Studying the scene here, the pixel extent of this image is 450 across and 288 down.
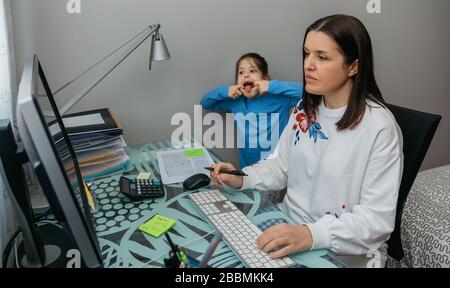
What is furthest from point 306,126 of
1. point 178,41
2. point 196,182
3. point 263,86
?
point 178,41

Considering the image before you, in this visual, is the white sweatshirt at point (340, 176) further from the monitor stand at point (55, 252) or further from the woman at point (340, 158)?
the monitor stand at point (55, 252)

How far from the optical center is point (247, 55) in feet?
5.97

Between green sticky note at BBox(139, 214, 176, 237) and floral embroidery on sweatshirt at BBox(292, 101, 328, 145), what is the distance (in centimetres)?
51

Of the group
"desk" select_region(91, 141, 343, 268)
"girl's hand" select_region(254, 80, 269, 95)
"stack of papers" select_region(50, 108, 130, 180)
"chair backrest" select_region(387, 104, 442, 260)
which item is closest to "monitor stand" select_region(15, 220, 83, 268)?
"desk" select_region(91, 141, 343, 268)

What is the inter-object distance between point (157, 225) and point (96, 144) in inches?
19.2

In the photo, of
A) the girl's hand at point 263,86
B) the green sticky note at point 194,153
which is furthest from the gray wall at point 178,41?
the green sticky note at point 194,153

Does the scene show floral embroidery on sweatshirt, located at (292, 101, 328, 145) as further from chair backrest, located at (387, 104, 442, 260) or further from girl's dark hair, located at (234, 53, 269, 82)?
girl's dark hair, located at (234, 53, 269, 82)

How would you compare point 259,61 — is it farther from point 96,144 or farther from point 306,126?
point 96,144

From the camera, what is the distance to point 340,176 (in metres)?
1.13

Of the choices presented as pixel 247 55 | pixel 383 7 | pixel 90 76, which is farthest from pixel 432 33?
pixel 90 76

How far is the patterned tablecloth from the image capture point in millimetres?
1364

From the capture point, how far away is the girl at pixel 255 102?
5.84 ft

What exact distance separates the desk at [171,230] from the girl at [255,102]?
621 mm

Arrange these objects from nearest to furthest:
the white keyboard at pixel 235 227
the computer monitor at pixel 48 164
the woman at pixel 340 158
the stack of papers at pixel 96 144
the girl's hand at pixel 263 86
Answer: the computer monitor at pixel 48 164 < the white keyboard at pixel 235 227 < the woman at pixel 340 158 < the stack of papers at pixel 96 144 < the girl's hand at pixel 263 86
